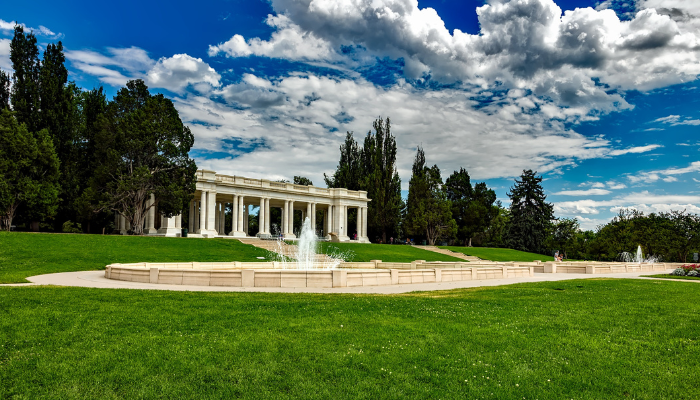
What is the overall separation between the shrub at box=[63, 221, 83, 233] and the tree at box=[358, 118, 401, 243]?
39554mm

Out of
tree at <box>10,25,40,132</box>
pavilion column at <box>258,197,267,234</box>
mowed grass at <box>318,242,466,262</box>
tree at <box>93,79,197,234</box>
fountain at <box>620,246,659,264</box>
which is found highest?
tree at <box>10,25,40,132</box>

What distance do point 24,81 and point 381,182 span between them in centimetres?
4692

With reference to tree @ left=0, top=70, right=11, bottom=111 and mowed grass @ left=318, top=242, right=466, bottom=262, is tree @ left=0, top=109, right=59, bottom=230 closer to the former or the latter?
tree @ left=0, top=70, right=11, bottom=111

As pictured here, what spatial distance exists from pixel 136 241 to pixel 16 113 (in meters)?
19.5

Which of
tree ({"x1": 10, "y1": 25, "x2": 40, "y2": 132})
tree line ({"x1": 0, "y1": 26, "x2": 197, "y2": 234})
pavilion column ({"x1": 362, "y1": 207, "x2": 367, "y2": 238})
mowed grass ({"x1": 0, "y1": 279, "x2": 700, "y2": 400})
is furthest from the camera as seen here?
pavilion column ({"x1": 362, "y1": 207, "x2": 367, "y2": 238})

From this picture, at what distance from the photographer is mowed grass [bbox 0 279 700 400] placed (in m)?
6.59

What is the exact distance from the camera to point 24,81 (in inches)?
1750

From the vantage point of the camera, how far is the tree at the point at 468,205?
77062 mm

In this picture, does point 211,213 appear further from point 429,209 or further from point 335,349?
point 335,349

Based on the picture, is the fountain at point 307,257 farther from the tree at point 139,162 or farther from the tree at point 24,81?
the tree at point 24,81

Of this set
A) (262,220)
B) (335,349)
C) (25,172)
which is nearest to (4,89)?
(25,172)

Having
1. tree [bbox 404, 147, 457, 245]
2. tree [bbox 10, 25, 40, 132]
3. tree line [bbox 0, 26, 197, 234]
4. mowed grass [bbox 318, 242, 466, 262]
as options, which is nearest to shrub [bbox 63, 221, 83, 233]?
tree line [bbox 0, 26, 197, 234]

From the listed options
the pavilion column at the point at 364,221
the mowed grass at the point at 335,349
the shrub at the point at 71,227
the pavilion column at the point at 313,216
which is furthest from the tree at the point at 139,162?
the mowed grass at the point at 335,349

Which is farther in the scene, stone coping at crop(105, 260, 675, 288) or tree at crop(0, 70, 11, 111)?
tree at crop(0, 70, 11, 111)
